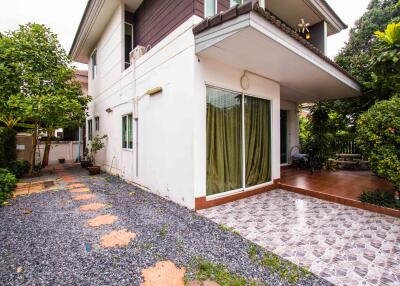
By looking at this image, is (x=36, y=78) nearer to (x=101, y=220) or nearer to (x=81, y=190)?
(x=81, y=190)

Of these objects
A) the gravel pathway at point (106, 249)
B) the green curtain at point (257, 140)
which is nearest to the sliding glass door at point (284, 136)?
the green curtain at point (257, 140)

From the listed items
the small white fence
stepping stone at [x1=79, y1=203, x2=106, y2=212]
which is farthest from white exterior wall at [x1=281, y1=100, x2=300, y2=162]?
the small white fence

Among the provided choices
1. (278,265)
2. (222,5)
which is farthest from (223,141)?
(222,5)

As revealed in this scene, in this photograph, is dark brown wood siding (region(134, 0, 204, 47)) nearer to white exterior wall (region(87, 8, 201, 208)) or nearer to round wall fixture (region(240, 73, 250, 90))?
white exterior wall (region(87, 8, 201, 208))

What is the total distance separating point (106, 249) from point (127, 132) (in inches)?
201

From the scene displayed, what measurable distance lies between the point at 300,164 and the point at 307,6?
622cm

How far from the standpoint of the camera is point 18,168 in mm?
8258

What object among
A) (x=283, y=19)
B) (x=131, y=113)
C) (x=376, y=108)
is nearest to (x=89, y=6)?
(x=131, y=113)

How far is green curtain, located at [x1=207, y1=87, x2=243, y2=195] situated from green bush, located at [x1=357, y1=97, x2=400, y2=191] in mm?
2808

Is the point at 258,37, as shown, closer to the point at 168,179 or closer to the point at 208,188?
the point at 208,188

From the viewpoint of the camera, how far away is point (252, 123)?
5625 mm

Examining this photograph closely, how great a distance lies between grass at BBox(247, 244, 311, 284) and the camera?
233cm

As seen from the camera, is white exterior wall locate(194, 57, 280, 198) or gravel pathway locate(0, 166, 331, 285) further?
white exterior wall locate(194, 57, 280, 198)

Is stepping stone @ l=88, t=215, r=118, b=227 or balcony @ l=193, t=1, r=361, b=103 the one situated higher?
balcony @ l=193, t=1, r=361, b=103
